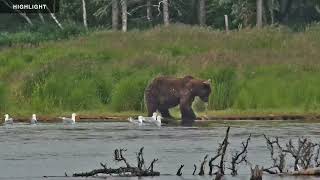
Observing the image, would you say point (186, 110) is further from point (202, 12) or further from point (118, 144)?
point (202, 12)

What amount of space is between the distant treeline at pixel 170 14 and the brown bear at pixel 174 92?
73.1 feet

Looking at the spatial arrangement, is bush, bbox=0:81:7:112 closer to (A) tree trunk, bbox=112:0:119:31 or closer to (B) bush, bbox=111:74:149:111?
(B) bush, bbox=111:74:149:111

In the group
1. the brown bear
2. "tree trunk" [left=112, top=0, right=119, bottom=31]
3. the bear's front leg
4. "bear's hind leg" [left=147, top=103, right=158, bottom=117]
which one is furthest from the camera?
"tree trunk" [left=112, top=0, right=119, bottom=31]

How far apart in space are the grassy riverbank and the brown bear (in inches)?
57.5

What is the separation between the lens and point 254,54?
1855 inches

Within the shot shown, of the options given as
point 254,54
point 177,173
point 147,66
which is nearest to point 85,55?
point 147,66

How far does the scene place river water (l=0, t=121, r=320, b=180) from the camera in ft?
74.8

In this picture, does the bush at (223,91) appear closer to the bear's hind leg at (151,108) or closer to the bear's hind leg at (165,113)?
the bear's hind leg at (165,113)

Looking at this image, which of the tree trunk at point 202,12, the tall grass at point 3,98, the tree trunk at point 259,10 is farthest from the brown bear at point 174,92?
the tree trunk at point 202,12

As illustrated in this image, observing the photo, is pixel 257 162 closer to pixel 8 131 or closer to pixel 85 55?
pixel 8 131

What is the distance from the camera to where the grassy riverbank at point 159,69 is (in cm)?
4191

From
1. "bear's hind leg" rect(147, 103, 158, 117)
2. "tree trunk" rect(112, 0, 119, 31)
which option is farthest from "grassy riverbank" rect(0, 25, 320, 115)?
"tree trunk" rect(112, 0, 119, 31)

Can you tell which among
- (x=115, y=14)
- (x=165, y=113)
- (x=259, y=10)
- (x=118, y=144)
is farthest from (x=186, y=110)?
(x=115, y=14)

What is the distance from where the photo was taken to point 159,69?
1786 inches
